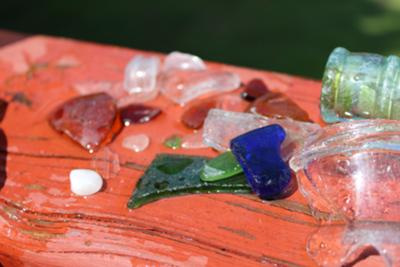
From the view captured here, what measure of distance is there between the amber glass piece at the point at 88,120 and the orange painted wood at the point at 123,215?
0.07ft

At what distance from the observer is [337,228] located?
1.03 meters

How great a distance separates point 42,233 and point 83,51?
60cm

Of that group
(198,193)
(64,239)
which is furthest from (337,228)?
(64,239)

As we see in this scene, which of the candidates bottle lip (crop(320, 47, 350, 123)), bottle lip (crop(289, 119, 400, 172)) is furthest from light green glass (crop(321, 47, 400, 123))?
bottle lip (crop(289, 119, 400, 172))

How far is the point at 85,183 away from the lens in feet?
3.84

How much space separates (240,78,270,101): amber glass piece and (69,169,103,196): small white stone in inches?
13.8

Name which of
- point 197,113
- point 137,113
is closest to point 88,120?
point 137,113

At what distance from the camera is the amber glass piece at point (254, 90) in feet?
4.49

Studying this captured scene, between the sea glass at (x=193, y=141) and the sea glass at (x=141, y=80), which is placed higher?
the sea glass at (x=141, y=80)

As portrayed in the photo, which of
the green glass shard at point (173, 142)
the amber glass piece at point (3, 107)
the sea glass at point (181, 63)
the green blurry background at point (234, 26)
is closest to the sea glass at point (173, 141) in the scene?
the green glass shard at point (173, 142)

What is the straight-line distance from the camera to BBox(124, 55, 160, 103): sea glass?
1423 millimetres

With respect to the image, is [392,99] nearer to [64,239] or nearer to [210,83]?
[210,83]

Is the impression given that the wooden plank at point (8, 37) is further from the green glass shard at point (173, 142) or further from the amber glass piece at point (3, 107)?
the green glass shard at point (173, 142)

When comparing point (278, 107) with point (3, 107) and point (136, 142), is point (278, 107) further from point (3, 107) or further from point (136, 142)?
point (3, 107)
